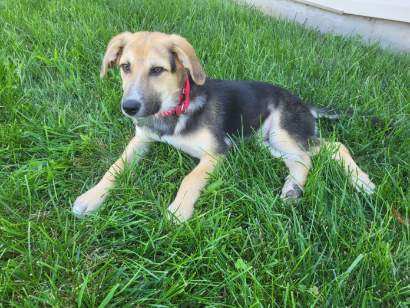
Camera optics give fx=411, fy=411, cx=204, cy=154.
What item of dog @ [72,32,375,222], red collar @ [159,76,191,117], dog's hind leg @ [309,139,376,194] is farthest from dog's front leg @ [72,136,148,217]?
dog's hind leg @ [309,139,376,194]

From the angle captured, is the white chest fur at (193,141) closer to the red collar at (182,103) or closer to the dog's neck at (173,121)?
the dog's neck at (173,121)

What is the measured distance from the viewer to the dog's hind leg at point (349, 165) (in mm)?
2611

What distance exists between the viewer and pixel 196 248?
2.17 m

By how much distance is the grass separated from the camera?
1935mm

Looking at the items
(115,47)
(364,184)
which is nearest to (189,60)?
(115,47)

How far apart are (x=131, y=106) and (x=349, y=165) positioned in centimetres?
151

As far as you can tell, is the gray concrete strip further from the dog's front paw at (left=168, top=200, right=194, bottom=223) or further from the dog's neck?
the dog's front paw at (left=168, top=200, right=194, bottom=223)

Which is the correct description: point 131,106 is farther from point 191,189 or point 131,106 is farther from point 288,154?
point 288,154

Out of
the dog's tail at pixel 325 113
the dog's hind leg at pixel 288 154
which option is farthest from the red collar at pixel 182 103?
the dog's tail at pixel 325 113

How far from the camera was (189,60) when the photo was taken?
8.95ft

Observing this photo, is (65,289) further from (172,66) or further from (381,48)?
(381,48)

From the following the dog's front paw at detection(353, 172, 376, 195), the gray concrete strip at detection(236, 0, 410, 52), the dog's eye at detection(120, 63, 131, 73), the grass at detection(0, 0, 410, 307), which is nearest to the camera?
the grass at detection(0, 0, 410, 307)

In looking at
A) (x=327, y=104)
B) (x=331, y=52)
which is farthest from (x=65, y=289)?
(x=331, y=52)

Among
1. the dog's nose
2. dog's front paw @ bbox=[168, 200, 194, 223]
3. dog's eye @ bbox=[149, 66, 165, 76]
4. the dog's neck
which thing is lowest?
dog's front paw @ bbox=[168, 200, 194, 223]
